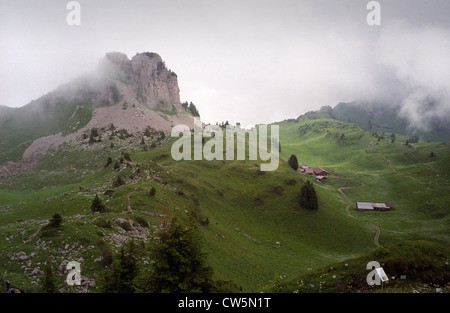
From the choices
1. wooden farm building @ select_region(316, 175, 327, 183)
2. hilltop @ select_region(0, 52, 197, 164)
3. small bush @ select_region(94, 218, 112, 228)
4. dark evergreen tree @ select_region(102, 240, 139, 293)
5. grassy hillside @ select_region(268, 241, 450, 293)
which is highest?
hilltop @ select_region(0, 52, 197, 164)

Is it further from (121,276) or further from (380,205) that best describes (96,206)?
(380,205)

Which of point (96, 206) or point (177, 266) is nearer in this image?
point (177, 266)

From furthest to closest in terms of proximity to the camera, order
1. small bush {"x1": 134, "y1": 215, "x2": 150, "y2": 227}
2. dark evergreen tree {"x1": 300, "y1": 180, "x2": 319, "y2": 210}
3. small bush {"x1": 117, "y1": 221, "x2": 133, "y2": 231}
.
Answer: dark evergreen tree {"x1": 300, "y1": 180, "x2": 319, "y2": 210}, small bush {"x1": 134, "y1": 215, "x2": 150, "y2": 227}, small bush {"x1": 117, "y1": 221, "x2": 133, "y2": 231}

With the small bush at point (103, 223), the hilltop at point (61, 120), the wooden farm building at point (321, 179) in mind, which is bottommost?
the wooden farm building at point (321, 179)

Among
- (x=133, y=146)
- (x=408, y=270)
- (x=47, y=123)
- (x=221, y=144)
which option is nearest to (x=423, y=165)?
Answer: (x=221, y=144)

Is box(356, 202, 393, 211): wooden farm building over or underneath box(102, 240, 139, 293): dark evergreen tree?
underneath

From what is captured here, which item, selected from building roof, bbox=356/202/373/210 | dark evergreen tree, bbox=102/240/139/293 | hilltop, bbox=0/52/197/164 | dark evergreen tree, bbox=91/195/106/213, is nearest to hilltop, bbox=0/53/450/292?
dark evergreen tree, bbox=91/195/106/213

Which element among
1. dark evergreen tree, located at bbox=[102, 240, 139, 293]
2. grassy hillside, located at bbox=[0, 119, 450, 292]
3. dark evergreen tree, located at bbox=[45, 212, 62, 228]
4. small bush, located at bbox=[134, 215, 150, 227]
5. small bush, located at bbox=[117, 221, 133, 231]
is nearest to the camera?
dark evergreen tree, located at bbox=[102, 240, 139, 293]

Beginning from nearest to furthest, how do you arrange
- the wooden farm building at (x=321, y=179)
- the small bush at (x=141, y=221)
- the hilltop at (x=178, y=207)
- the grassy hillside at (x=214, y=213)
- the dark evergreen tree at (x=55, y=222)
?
the hilltop at (x=178, y=207), the grassy hillside at (x=214, y=213), the dark evergreen tree at (x=55, y=222), the small bush at (x=141, y=221), the wooden farm building at (x=321, y=179)

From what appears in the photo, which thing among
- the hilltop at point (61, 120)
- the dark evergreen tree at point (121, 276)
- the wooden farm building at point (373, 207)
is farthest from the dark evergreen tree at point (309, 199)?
the hilltop at point (61, 120)

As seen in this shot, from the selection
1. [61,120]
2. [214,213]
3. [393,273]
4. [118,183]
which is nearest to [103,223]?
[118,183]

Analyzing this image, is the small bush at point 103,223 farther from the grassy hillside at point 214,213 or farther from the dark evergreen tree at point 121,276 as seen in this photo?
the dark evergreen tree at point 121,276

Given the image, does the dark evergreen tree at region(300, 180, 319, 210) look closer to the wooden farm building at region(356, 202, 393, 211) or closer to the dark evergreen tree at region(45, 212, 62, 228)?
the wooden farm building at region(356, 202, 393, 211)
